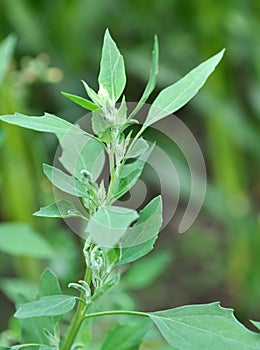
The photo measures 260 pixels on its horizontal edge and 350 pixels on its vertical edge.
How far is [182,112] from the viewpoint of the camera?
89.7 inches

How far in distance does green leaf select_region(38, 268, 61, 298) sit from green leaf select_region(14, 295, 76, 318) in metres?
0.04

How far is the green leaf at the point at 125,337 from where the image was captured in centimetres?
54

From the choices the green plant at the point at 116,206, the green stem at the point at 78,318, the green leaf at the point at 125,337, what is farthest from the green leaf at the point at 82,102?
the green leaf at the point at 125,337

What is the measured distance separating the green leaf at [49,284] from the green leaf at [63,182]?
3.3 inches

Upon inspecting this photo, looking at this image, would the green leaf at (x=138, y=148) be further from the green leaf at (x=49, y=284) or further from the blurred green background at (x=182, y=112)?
the blurred green background at (x=182, y=112)

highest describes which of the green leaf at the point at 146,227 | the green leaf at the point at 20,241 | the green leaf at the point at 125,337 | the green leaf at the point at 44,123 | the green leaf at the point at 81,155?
the green leaf at the point at 44,123

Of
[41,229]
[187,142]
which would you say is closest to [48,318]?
[41,229]

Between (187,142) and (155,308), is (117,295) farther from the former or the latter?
(187,142)

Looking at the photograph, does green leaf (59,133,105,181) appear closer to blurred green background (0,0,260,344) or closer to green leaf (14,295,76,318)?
green leaf (14,295,76,318)

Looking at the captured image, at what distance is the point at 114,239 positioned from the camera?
359mm

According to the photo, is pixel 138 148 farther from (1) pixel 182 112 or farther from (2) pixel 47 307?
(1) pixel 182 112

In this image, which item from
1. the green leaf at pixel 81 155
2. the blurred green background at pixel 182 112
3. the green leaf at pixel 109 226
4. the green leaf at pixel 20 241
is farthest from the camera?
the blurred green background at pixel 182 112

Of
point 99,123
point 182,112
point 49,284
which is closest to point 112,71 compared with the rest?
point 99,123

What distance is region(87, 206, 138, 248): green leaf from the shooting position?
0.36m
